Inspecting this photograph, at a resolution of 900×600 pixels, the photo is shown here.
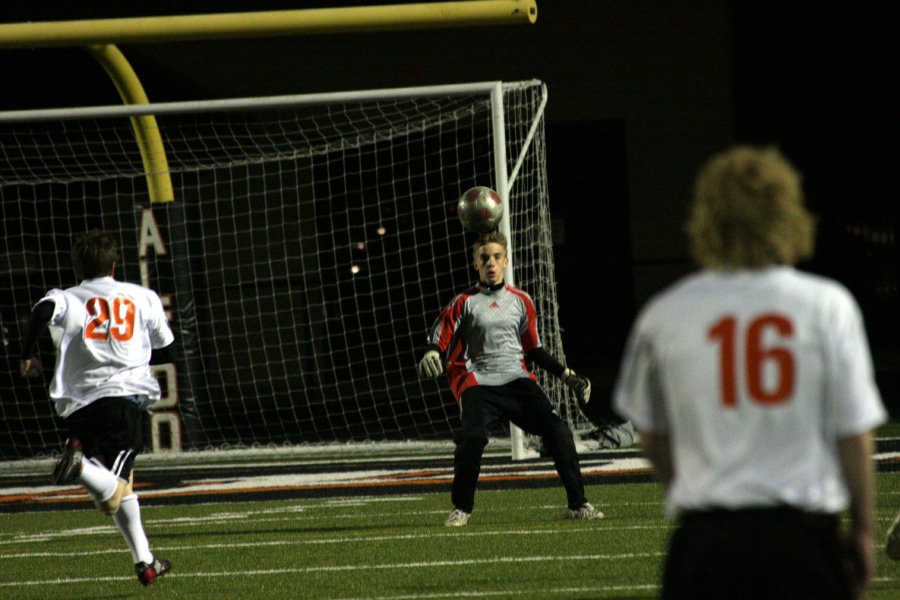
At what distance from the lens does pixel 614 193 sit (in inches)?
826

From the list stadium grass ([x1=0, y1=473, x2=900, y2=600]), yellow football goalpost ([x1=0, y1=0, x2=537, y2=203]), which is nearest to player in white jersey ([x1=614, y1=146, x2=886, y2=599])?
stadium grass ([x1=0, y1=473, x2=900, y2=600])

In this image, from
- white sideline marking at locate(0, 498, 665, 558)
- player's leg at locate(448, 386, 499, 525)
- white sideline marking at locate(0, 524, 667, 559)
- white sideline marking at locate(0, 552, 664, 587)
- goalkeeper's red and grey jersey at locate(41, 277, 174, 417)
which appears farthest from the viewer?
white sideline marking at locate(0, 498, 665, 558)

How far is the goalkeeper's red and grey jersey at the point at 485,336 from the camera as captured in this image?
759 cm

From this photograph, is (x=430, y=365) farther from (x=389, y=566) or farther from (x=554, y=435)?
(x=389, y=566)

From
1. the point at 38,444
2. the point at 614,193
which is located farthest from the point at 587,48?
the point at 38,444

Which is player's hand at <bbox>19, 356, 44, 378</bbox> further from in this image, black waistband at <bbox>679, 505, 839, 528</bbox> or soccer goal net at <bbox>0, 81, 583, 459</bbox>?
soccer goal net at <bbox>0, 81, 583, 459</bbox>

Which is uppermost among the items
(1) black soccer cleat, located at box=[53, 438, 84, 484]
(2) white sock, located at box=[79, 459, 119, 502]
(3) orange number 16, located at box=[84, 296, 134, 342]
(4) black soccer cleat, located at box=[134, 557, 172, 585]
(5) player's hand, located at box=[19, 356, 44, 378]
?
(3) orange number 16, located at box=[84, 296, 134, 342]

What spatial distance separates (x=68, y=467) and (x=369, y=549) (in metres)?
1.64

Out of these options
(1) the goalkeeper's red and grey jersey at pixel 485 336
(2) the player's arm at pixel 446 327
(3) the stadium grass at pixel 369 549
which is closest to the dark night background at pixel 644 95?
(3) the stadium grass at pixel 369 549

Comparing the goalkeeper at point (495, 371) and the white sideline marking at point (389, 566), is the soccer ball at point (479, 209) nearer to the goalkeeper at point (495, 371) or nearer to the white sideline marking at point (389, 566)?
the goalkeeper at point (495, 371)

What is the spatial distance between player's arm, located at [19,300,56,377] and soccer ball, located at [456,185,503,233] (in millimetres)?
3531

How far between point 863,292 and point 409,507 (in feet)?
46.0

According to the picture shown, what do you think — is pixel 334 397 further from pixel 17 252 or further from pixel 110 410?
pixel 110 410

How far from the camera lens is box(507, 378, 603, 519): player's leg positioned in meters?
7.43
